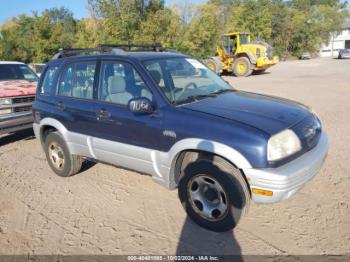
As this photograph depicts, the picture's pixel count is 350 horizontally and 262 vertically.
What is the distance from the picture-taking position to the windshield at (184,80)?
3.96 meters

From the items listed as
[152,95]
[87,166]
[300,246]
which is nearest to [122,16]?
[87,166]

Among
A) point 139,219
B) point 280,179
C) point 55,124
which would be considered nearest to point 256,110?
point 280,179

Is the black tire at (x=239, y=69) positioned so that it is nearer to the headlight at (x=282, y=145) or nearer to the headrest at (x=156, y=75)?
the headrest at (x=156, y=75)

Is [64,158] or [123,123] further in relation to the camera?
[64,158]

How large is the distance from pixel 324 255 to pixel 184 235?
1.36 m

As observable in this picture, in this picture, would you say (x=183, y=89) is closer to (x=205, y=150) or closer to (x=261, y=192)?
(x=205, y=150)

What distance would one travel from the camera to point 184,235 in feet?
11.6

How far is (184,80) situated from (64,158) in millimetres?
2244

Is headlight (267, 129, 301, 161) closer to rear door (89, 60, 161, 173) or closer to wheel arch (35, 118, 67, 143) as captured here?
rear door (89, 60, 161, 173)

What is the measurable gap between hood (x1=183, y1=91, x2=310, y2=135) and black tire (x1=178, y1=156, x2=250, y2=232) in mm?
488

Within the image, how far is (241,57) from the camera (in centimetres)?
2189

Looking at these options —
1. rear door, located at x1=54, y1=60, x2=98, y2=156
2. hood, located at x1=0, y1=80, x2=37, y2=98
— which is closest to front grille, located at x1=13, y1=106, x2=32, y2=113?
hood, located at x1=0, y1=80, x2=37, y2=98

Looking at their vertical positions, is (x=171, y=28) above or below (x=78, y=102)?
above

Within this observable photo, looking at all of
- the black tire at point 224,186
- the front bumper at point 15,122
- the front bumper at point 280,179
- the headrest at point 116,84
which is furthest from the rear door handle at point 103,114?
the front bumper at point 15,122
